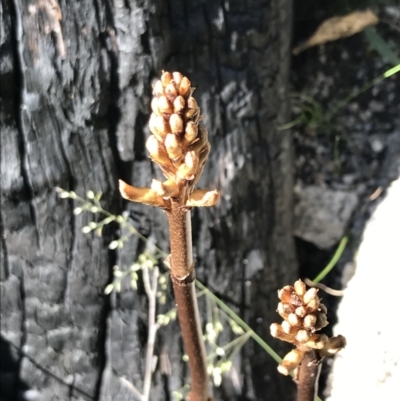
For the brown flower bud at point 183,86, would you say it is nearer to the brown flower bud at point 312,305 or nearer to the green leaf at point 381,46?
the brown flower bud at point 312,305

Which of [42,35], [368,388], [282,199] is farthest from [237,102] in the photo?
[368,388]

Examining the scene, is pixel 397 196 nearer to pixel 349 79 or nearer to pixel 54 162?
pixel 349 79

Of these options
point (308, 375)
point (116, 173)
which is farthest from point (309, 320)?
point (116, 173)

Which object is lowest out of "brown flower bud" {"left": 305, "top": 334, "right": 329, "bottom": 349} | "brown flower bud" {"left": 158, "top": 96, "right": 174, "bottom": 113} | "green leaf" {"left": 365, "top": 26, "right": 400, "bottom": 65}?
"brown flower bud" {"left": 305, "top": 334, "right": 329, "bottom": 349}

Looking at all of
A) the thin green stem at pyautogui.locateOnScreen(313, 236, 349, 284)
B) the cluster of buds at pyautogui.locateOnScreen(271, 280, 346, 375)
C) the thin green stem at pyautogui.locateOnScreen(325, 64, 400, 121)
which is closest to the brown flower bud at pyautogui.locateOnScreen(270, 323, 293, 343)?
the cluster of buds at pyautogui.locateOnScreen(271, 280, 346, 375)

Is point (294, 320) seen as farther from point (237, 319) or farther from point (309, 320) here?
point (237, 319)

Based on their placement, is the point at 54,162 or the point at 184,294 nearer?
the point at 184,294

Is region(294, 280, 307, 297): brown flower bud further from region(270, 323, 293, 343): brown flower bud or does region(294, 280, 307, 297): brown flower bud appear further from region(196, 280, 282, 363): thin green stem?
region(196, 280, 282, 363): thin green stem
